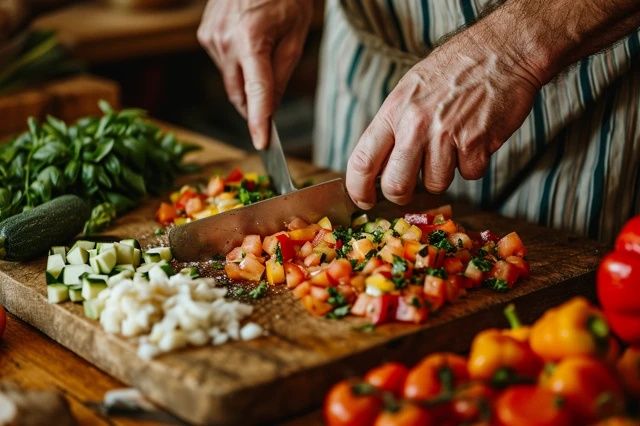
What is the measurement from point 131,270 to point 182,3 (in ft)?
12.7

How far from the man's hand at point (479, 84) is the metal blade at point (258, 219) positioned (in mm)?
192

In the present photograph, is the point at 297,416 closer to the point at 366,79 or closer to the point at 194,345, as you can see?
the point at 194,345

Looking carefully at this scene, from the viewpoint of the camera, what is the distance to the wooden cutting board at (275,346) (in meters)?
1.69

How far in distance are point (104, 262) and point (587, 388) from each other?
4.14 ft

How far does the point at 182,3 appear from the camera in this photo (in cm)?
564

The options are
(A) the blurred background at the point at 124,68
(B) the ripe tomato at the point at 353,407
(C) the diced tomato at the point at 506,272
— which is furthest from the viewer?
(A) the blurred background at the point at 124,68

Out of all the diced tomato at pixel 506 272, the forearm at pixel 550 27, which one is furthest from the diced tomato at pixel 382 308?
the forearm at pixel 550 27

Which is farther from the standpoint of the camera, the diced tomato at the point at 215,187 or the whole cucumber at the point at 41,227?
the diced tomato at the point at 215,187

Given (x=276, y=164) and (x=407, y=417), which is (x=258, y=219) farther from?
(x=407, y=417)

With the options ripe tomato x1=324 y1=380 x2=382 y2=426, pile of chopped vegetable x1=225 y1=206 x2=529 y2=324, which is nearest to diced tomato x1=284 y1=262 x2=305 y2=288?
pile of chopped vegetable x1=225 y1=206 x2=529 y2=324

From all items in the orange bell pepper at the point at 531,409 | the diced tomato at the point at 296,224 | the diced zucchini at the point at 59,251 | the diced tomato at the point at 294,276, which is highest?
the diced zucchini at the point at 59,251

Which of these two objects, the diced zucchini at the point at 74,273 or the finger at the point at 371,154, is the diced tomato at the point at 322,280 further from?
the diced zucchini at the point at 74,273

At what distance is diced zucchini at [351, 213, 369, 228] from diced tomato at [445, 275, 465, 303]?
0.47 meters

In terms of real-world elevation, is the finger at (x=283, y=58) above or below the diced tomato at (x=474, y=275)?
above
